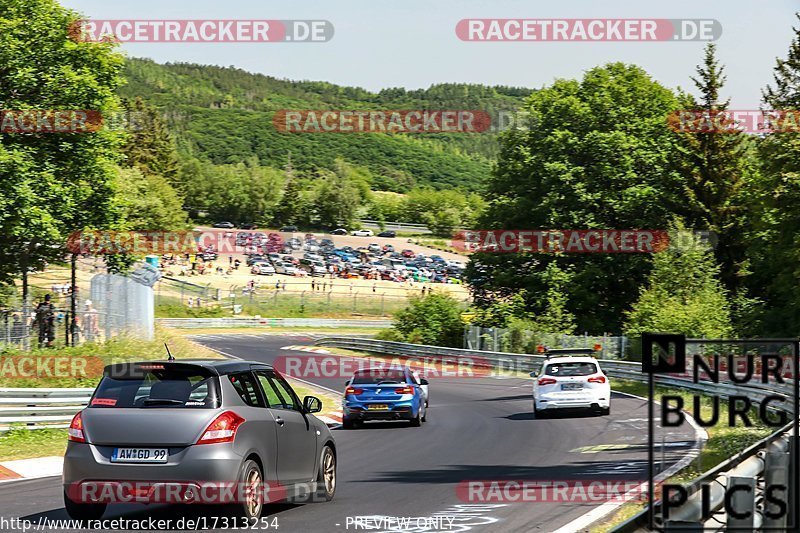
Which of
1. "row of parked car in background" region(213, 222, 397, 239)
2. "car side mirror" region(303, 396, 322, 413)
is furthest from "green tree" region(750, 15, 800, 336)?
"row of parked car in background" region(213, 222, 397, 239)

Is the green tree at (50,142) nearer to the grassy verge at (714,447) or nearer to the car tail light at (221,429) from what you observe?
the grassy verge at (714,447)

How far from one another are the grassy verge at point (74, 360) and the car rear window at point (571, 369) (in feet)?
35.6

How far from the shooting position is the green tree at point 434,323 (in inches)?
2383

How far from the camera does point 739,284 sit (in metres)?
59.4

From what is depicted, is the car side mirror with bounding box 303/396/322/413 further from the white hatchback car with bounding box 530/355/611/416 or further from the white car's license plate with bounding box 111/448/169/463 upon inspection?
the white hatchback car with bounding box 530/355/611/416

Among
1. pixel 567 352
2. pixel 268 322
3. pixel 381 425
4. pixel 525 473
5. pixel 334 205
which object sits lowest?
pixel 268 322

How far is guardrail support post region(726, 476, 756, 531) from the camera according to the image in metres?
7.56

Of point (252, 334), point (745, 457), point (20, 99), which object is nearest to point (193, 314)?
point (252, 334)

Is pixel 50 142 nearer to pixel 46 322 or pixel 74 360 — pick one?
pixel 46 322

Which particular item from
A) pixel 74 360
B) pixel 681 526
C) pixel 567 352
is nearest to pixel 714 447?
pixel 681 526

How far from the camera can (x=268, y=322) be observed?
81.2 meters

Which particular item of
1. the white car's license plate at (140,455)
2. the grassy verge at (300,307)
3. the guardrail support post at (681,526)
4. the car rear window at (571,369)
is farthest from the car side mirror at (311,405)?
the grassy verge at (300,307)

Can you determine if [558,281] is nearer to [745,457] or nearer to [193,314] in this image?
[193,314]

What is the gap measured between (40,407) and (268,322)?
60.0 meters
